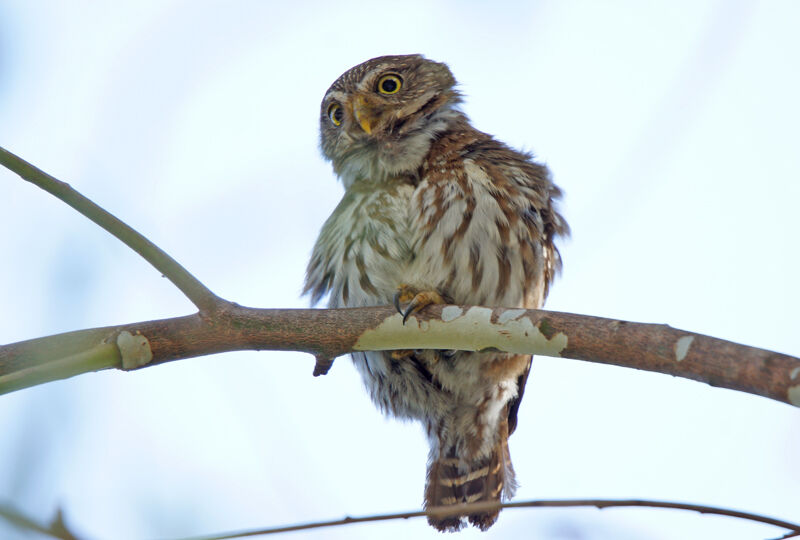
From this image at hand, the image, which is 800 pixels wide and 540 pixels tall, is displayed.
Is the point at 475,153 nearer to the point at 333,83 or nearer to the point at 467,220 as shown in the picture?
the point at 467,220

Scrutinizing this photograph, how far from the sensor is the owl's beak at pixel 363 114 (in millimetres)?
4488

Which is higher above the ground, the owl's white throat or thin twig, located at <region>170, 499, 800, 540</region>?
the owl's white throat

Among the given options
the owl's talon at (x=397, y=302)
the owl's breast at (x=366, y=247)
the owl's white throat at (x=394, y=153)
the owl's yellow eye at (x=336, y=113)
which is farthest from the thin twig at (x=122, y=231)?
the owl's yellow eye at (x=336, y=113)

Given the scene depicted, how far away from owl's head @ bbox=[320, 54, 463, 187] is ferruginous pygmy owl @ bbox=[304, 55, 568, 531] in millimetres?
11

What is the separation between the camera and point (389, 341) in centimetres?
303

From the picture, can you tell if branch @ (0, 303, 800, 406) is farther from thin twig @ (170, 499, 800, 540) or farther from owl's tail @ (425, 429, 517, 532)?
owl's tail @ (425, 429, 517, 532)

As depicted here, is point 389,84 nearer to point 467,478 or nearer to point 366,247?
point 366,247

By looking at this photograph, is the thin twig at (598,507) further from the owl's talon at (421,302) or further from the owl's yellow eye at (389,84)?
the owl's yellow eye at (389,84)

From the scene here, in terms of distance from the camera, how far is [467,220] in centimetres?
357

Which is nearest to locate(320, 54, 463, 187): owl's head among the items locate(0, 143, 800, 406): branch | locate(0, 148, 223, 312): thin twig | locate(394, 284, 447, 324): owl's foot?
locate(394, 284, 447, 324): owl's foot

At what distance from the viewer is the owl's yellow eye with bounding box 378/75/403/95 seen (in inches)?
190

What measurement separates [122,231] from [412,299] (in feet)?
3.66

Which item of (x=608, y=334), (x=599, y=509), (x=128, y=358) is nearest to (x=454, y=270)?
(x=608, y=334)

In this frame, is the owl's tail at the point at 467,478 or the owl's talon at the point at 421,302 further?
the owl's tail at the point at 467,478
